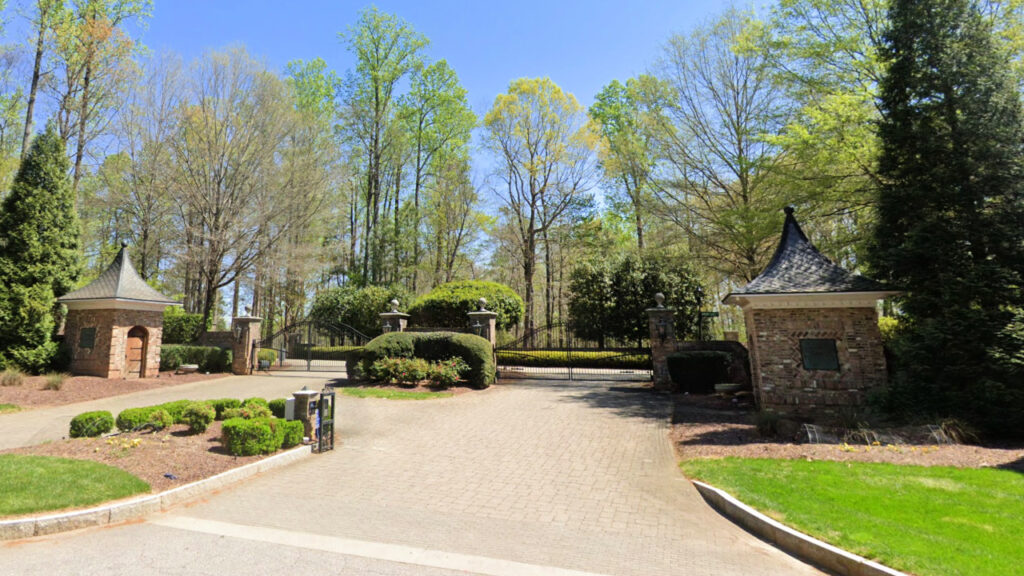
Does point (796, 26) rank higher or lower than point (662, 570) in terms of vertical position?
higher

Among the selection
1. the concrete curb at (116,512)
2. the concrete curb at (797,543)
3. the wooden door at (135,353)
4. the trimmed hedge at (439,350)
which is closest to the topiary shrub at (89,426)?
the concrete curb at (116,512)

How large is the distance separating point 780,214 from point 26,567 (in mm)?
16099

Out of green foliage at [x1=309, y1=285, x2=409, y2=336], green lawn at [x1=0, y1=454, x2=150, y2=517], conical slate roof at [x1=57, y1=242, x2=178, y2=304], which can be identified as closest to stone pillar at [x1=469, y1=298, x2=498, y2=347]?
green foliage at [x1=309, y1=285, x2=409, y2=336]

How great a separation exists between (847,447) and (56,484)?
10.1m

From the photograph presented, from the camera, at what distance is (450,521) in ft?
14.8

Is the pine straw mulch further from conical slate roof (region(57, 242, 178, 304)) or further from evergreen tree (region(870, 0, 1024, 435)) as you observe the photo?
conical slate roof (region(57, 242, 178, 304))

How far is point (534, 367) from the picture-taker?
18.4 meters

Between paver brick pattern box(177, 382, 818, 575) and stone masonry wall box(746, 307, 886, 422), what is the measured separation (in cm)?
281

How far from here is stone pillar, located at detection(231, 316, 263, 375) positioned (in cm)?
1642

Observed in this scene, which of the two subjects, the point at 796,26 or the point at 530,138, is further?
the point at 530,138

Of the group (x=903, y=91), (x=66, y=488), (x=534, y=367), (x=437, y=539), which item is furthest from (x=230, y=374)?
(x=903, y=91)

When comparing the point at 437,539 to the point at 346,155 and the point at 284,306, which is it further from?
the point at 284,306

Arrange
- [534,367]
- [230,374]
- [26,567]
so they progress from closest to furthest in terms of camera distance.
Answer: [26,567] < [230,374] < [534,367]

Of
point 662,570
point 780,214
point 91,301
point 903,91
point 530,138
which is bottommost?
point 662,570
